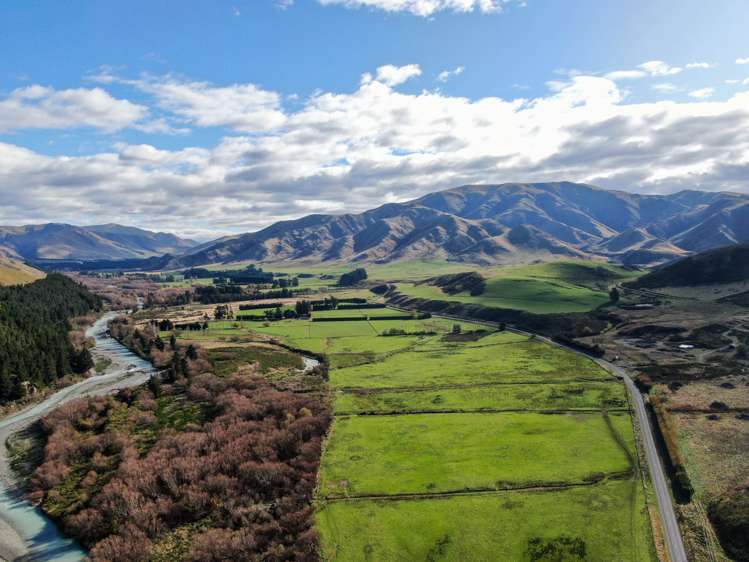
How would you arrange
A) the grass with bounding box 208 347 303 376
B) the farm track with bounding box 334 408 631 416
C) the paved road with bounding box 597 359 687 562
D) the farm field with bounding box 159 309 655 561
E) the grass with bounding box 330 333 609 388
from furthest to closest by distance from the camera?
the grass with bounding box 208 347 303 376, the grass with bounding box 330 333 609 388, the farm track with bounding box 334 408 631 416, the farm field with bounding box 159 309 655 561, the paved road with bounding box 597 359 687 562

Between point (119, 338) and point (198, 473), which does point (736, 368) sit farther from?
point (119, 338)

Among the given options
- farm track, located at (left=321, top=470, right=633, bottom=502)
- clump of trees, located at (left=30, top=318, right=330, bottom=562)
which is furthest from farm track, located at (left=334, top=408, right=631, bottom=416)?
farm track, located at (left=321, top=470, right=633, bottom=502)

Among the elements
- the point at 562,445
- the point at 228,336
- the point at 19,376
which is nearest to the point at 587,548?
the point at 562,445

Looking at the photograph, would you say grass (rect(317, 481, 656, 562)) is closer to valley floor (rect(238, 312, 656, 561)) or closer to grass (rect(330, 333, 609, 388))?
valley floor (rect(238, 312, 656, 561))

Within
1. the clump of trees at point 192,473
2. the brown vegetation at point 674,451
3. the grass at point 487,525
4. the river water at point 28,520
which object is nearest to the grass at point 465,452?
the grass at point 487,525

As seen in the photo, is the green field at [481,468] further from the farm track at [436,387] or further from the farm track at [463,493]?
the farm track at [436,387]

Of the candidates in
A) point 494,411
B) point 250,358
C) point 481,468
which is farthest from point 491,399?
point 250,358
